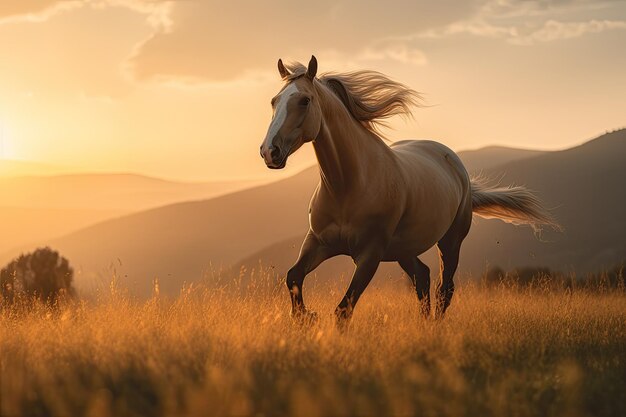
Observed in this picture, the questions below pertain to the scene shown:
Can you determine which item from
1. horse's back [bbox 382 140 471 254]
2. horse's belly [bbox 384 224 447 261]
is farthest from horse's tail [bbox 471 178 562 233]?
horse's belly [bbox 384 224 447 261]

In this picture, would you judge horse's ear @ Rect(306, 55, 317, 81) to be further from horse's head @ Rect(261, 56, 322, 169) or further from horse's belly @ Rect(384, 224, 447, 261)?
horse's belly @ Rect(384, 224, 447, 261)

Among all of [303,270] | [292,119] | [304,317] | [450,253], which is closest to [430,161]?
[450,253]

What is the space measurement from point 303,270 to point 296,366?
227 cm

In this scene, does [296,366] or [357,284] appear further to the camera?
[357,284]

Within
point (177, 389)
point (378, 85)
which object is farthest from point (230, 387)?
point (378, 85)

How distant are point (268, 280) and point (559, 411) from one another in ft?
17.4

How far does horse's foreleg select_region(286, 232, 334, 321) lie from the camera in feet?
24.6

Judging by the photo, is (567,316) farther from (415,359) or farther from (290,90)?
(290,90)

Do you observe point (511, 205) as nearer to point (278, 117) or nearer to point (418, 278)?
point (418, 278)

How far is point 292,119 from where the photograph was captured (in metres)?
6.84

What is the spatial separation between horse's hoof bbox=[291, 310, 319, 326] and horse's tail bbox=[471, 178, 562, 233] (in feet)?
15.6

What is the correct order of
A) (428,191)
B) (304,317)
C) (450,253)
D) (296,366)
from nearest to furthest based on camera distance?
(296,366)
(304,317)
(428,191)
(450,253)

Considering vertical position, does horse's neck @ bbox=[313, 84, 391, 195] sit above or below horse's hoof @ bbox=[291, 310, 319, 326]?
above

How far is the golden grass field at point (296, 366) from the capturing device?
448 cm
